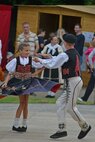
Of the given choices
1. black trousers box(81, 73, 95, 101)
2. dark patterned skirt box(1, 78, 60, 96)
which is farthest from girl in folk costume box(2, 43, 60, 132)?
black trousers box(81, 73, 95, 101)

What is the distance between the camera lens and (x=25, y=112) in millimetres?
10375

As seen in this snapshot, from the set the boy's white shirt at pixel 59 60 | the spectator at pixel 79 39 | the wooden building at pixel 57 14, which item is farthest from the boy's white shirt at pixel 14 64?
the wooden building at pixel 57 14

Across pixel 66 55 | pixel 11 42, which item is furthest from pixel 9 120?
pixel 11 42

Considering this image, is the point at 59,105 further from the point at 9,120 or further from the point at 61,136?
the point at 9,120

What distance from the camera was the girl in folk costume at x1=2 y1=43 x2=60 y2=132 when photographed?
10188mm

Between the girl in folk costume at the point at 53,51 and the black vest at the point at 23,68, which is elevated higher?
the black vest at the point at 23,68

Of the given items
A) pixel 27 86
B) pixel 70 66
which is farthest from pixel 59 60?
pixel 27 86

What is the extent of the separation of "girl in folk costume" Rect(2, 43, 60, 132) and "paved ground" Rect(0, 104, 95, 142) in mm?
334

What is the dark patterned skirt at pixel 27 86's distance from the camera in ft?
33.3

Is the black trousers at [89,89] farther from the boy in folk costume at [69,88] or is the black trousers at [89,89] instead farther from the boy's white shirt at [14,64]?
the boy in folk costume at [69,88]

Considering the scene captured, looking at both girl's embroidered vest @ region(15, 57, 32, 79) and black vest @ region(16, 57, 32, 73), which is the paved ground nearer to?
girl's embroidered vest @ region(15, 57, 32, 79)

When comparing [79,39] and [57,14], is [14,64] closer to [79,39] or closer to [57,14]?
[79,39]

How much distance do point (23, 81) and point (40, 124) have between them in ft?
4.07

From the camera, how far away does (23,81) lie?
10.3m
